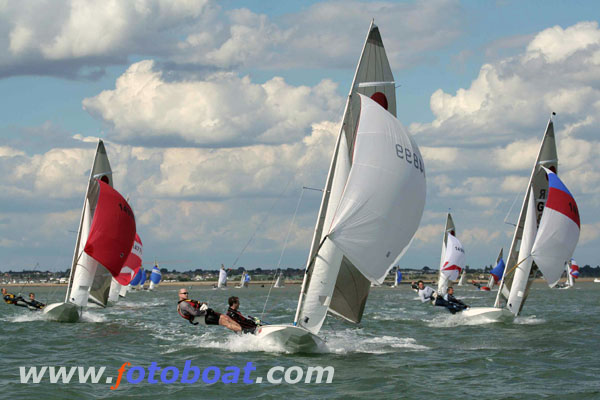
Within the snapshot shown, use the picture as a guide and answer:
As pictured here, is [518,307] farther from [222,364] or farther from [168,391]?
[168,391]

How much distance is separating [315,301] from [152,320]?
1696cm

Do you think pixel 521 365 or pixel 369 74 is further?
pixel 369 74

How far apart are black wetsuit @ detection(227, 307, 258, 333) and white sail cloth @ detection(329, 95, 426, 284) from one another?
162 inches

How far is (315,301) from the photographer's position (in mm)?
21031

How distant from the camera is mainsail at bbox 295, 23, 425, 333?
19703 millimetres

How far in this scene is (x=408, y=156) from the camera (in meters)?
20.5

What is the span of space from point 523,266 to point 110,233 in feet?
56.3

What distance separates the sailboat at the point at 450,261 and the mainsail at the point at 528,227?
22.6 meters

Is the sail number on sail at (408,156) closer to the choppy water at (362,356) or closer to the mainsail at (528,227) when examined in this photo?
the choppy water at (362,356)

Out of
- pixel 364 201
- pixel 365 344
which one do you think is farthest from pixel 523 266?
pixel 364 201

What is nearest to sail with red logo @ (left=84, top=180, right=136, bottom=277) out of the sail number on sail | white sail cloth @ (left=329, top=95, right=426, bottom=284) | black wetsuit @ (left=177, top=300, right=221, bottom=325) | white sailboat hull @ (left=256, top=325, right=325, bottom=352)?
black wetsuit @ (left=177, top=300, right=221, bottom=325)

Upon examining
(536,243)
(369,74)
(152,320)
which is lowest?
(152,320)

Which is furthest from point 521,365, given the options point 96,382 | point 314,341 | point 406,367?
point 96,382

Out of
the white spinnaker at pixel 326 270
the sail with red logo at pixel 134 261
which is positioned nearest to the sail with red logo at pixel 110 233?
the sail with red logo at pixel 134 261
